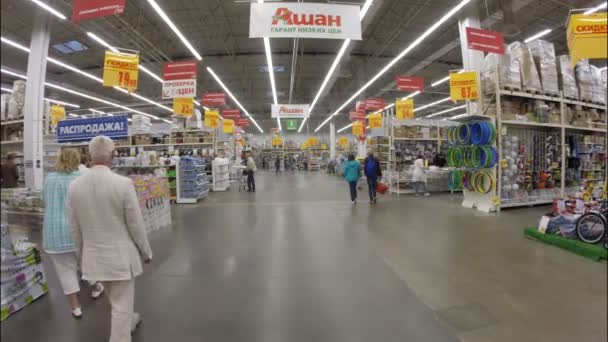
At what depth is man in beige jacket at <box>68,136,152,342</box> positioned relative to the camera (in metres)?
1.92

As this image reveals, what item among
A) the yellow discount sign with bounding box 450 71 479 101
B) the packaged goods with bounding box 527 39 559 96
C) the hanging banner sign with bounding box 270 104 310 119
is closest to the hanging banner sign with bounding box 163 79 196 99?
the yellow discount sign with bounding box 450 71 479 101

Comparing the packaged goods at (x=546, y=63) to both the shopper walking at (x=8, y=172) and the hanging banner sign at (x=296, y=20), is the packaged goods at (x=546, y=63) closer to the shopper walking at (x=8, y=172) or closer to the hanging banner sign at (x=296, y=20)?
the hanging banner sign at (x=296, y=20)

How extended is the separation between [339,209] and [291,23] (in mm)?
4682

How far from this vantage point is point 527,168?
276 inches

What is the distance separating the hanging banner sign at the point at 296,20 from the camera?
19.0 ft

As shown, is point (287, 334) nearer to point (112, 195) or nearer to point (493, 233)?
point (112, 195)

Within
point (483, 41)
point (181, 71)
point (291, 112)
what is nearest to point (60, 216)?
point (181, 71)

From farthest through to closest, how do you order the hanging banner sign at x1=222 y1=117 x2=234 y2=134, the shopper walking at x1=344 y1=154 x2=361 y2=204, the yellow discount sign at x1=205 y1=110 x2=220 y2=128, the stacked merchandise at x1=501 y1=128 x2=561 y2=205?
the hanging banner sign at x1=222 y1=117 x2=234 y2=134
the yellow discount sign at x1=205 y1=110 x2=220 y2=128
the shopper walking at x1=344 y1=154 x2=361 y2=204
the stacked merchandise at x1=501 y1=128 x2=561 y2=205

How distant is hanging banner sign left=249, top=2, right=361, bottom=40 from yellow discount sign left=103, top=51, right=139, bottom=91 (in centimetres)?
425

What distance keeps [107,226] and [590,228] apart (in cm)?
552

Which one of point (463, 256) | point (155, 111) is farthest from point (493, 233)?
point (155, 111)

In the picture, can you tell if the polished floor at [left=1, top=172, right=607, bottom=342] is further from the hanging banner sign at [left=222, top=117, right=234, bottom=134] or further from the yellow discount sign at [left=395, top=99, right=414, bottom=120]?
the hanging banner sign at [left=222, top=117, right=234, bottom=134]

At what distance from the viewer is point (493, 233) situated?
5031 mm

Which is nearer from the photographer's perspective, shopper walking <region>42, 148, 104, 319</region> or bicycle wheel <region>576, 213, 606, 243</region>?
shopper walking <region>42, 148, 104, 319</region>
